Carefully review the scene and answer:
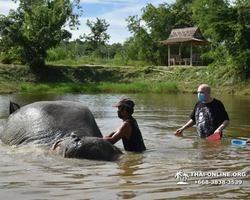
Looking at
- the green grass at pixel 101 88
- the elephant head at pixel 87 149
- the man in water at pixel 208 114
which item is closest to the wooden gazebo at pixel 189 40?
the green grass at pixel 101 88

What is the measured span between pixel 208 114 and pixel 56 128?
2.66 m

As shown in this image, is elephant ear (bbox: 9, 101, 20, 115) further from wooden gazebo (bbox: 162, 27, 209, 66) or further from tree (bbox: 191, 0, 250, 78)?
wooden gazebo (bbox: 162, 27, 209, 66)

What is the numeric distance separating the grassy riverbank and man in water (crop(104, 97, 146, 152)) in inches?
623

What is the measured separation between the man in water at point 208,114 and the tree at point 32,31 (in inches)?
808

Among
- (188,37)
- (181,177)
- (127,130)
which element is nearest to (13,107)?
(127,130)

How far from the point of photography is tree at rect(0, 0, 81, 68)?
26250mm

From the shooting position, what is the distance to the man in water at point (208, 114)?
6820mm

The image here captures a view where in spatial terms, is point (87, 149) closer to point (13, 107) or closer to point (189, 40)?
point (13, 107)

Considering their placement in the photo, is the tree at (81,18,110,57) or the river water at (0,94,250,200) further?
the tree at (81,18,110,57)

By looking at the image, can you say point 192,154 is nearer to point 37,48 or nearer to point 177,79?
point 177,79

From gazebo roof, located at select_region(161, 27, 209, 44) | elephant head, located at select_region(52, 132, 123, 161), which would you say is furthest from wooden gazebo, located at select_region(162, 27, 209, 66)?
elephant head, located at select_region(52, 132, 123, 161)

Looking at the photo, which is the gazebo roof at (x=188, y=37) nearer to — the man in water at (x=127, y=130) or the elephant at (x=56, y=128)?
the elephant at (x=56, y=128)

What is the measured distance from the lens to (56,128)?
5.60 metres

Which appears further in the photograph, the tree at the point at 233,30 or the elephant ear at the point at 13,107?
the tree at the point at 233,30
